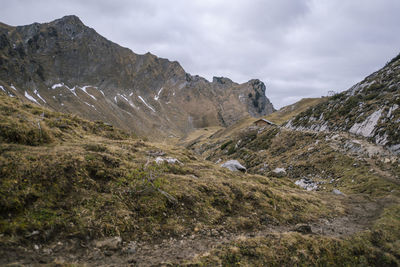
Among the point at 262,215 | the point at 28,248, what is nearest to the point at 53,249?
the point at 28,248

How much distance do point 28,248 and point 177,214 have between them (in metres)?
5.16

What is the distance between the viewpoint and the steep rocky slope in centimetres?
2547

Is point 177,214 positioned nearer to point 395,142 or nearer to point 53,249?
point 53,249

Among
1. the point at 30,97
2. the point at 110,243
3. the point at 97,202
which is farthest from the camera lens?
the point at 30,97

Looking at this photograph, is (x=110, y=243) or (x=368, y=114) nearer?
(x=110, y=243)

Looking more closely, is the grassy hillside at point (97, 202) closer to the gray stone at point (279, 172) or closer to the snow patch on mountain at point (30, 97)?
the gray stone at point (279, 172)

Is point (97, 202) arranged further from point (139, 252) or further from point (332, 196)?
point (332, 196)

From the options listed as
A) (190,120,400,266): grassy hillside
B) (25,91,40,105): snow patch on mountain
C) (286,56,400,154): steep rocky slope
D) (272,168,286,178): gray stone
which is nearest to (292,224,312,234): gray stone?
(190,120,400,266): grassy hillside

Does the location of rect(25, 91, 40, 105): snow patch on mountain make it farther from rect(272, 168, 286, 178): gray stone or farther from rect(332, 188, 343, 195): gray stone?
rect(332, 188, 343, 195): gray stone

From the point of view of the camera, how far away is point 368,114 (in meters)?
30.5

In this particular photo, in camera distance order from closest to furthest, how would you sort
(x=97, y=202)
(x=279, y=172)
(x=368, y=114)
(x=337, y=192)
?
(x=97, y=202), (x=337, y=192), (x=279, y=172), (x=368, y=114)

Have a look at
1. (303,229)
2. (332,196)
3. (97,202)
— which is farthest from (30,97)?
(303,229)

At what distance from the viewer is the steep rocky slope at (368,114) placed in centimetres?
2547

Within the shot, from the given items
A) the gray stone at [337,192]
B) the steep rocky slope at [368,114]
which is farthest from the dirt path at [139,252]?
the steep rocky slope at [368,114]
